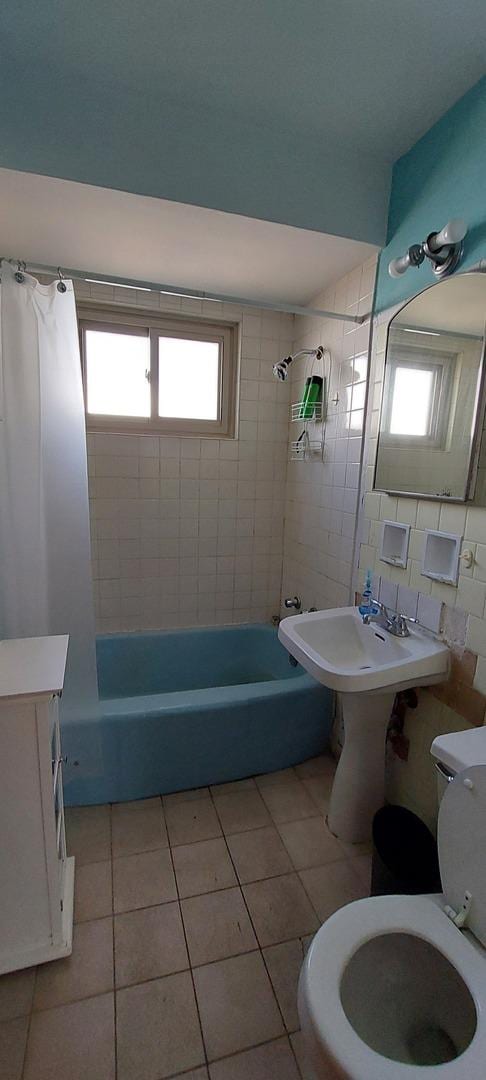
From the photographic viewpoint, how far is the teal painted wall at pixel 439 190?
1.19 metres

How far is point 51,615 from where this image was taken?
152cm

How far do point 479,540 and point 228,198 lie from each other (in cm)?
136

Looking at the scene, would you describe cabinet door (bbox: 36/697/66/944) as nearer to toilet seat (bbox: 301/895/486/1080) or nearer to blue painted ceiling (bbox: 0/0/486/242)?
toilet seat (bbox: 301/895/486/1080)

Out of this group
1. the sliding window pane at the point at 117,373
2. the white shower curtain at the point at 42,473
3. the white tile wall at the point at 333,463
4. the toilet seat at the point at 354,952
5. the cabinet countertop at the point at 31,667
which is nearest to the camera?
the toilet seat at the point at 354,952

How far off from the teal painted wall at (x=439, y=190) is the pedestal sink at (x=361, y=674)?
1172 mm

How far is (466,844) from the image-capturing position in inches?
35.4

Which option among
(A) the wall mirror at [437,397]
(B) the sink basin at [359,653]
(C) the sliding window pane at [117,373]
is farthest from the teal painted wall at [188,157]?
(B) the sink basin at [359,653]

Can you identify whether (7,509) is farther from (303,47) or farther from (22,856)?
(303,47)

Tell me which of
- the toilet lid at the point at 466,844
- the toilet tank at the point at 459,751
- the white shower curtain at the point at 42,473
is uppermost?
the white shower curtain at the point at 42,473

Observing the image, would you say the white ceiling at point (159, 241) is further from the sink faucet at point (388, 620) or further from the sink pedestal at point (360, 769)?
the sink pedestal at point (360, 769)

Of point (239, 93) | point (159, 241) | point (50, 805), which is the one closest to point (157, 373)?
point (159, 241)

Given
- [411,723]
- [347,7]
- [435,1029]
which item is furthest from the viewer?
[411,723]

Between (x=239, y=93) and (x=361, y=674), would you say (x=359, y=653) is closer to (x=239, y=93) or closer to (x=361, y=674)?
(x=361, y=674)

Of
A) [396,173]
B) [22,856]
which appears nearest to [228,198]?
[396,173]
